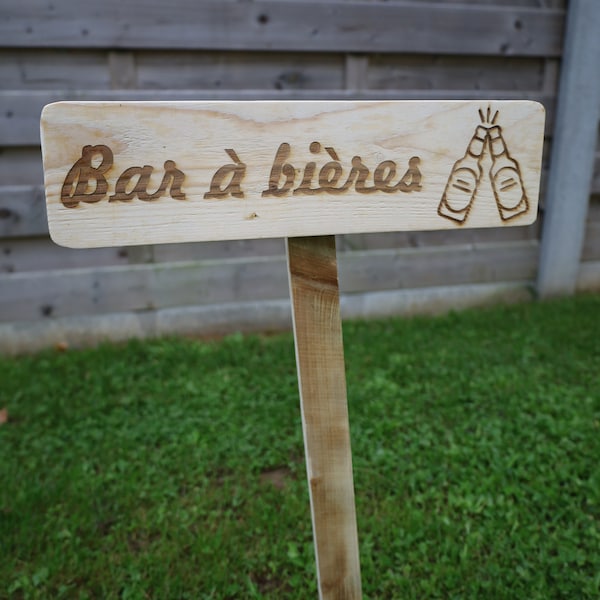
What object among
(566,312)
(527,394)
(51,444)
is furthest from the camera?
(566,312)

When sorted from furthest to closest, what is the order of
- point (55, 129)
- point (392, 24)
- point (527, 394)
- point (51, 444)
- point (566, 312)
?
1. point (566, 312)
2. point (392, 24)
3. point (527, 394)
4. point (51, 444)
5. point (55, 129)

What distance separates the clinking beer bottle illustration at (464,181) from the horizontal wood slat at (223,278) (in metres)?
2.31

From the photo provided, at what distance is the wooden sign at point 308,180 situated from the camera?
34.5 inches

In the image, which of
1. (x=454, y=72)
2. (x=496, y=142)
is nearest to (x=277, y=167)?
(x=496, y=142)

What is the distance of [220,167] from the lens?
92cm

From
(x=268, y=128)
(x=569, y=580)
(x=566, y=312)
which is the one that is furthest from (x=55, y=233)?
(x=566, y=312)

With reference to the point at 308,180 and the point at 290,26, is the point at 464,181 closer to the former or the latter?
the point at 308,180

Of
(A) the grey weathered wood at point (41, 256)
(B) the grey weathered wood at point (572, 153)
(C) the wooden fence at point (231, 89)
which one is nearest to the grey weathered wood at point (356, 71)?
(C) the wooden fence at point (231, 89)

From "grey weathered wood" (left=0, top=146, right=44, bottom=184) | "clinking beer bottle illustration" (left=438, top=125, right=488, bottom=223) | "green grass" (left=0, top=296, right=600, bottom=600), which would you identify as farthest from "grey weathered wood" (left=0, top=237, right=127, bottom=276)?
"clinking beer bottle illustration" (left=438, top=125, right=488, bottom=223)

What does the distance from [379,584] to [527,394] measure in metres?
1.32

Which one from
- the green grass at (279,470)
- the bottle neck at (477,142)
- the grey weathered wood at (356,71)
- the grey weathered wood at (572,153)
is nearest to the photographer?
the bottle neck at (477,142)

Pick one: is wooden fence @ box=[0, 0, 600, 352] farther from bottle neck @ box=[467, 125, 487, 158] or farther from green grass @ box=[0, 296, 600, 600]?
bottle neck @ box=[467, 125, 487, 158]

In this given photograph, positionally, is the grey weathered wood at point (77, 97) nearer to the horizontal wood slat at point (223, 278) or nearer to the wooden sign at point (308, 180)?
the horizontal wood slat at point (223, 278)

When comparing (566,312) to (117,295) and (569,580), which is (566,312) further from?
(117,295)
